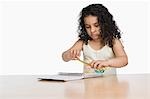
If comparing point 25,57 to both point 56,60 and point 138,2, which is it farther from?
point 138,2

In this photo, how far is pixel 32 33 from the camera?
10.1ft

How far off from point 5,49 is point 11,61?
11cm

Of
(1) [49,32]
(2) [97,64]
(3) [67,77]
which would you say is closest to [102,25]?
(2) [97,64]

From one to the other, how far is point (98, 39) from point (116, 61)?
13.2 inches

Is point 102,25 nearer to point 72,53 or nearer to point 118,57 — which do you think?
point 118,57

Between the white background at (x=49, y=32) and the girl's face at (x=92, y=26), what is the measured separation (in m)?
0.92

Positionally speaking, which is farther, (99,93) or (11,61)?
(11,61)

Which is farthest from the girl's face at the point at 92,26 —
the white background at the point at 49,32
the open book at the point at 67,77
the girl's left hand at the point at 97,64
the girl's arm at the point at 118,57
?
the white background at the point at 49,32

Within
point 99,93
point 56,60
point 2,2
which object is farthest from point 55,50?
point 99,93

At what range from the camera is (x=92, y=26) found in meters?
2.09

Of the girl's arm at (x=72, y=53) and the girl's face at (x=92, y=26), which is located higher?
the girl's face at (x=92, y=26)

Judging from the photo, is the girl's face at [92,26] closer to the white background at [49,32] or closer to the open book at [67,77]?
the open book at [67,77]

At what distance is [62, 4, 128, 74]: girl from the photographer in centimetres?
212

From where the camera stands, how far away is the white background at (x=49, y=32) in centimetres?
309
